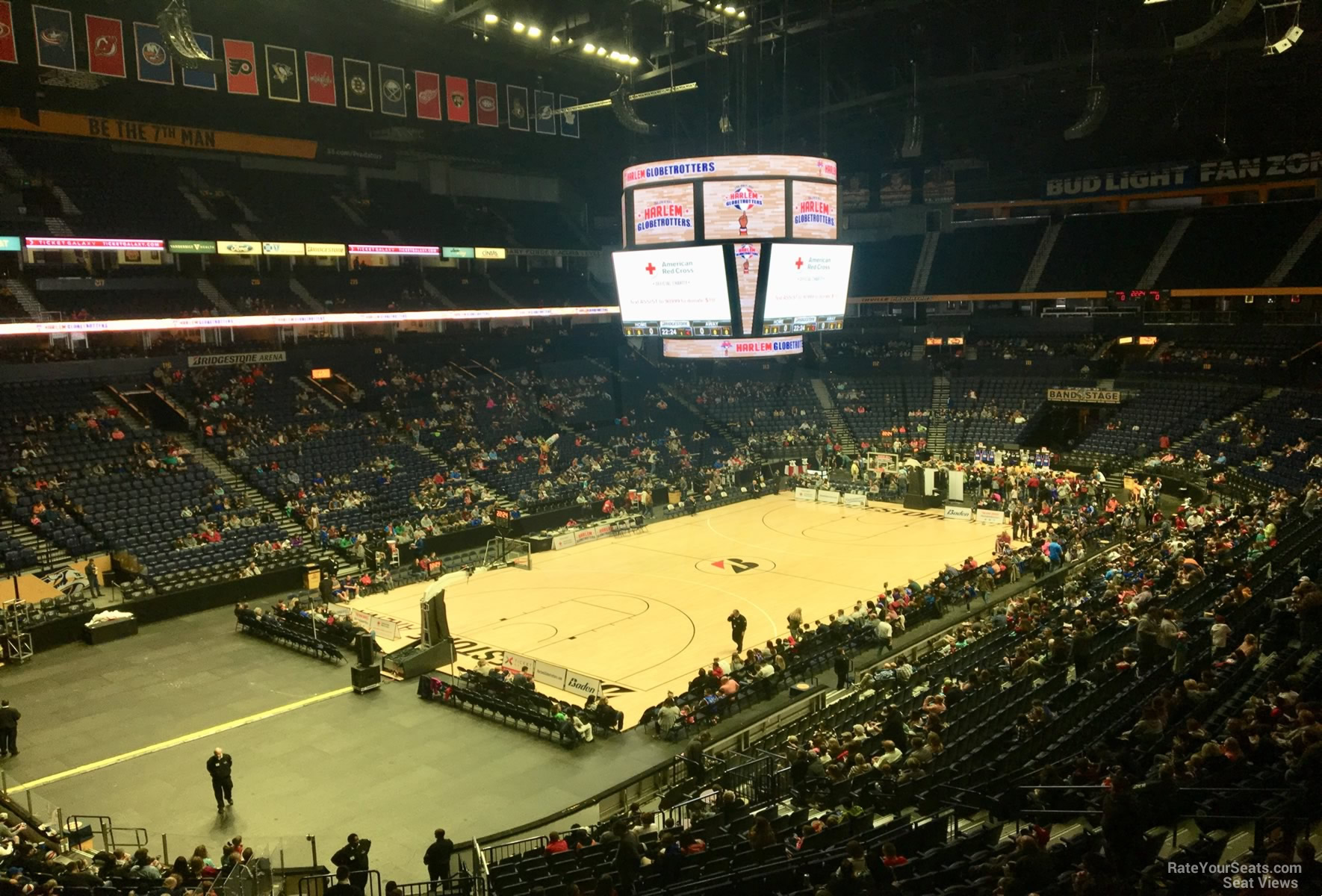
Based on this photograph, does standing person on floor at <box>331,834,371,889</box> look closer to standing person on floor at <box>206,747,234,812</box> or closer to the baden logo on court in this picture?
standing person on floor at <box>206,747,234,812</box>

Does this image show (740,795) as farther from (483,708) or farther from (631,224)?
(631,224)

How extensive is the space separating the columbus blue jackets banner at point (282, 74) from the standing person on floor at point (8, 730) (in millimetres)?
22755

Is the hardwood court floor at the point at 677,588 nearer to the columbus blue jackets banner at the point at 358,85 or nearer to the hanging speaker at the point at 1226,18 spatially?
the hanging speaker at the point at 1226,18

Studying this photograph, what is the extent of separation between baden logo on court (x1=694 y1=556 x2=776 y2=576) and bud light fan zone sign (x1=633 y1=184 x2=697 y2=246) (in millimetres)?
10464

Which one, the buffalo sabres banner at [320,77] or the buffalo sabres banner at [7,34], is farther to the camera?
the buffalo sabres banner at [320,77]

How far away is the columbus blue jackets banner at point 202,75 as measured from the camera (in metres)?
31.2

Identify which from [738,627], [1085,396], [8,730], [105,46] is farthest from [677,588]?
[1085,396]

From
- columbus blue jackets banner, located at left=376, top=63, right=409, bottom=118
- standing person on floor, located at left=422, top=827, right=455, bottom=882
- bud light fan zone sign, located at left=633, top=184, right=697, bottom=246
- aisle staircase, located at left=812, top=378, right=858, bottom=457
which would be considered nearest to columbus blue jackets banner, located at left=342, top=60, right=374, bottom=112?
columbus blue jackets banner, located at left=376, top=63, right=409, bottom=118

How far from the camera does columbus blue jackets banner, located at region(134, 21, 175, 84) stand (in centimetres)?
3039

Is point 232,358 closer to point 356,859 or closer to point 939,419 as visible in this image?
point 356,859

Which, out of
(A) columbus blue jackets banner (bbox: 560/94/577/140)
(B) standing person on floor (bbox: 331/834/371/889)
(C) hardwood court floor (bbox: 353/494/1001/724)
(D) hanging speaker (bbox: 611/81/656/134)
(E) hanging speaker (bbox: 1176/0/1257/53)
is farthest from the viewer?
(A) columbus blue jackets banner (bbox: 560/94/577/140)

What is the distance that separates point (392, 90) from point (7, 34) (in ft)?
39.6

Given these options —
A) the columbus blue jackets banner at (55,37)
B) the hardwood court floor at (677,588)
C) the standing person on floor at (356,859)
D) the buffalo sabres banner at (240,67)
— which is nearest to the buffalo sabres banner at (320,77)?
the buffalo sabres banner at (240,67)

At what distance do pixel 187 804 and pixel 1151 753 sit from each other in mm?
14353
